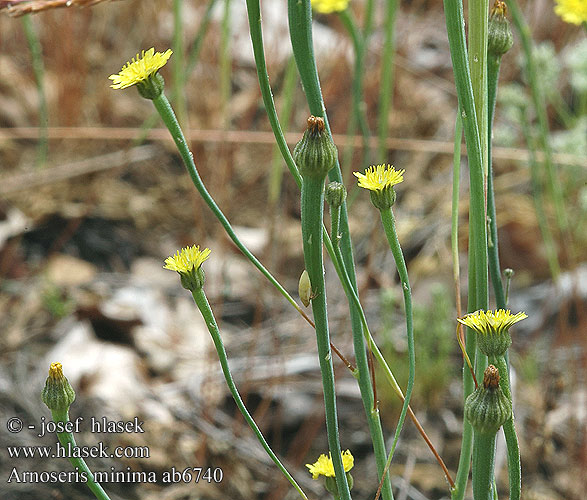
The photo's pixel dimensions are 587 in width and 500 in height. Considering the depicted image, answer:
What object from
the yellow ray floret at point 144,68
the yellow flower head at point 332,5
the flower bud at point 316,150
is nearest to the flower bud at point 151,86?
the yellow ray floret at point 144,68

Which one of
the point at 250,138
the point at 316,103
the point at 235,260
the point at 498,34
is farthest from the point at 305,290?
the point at 235,260

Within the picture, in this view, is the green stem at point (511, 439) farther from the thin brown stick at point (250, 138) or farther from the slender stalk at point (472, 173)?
the thin brown stick at point (250, 138)

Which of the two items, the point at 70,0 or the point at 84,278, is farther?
the point at 84,278

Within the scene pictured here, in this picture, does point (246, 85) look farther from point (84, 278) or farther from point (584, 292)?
point (584, 292)

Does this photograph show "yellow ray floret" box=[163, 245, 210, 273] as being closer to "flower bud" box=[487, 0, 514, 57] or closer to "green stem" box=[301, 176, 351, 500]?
"green stem" box=[301, 176, 351, 500]

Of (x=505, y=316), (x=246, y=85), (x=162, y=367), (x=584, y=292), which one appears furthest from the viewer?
(x=246, y=85)

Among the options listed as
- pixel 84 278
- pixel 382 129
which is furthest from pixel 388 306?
pixel 84 278

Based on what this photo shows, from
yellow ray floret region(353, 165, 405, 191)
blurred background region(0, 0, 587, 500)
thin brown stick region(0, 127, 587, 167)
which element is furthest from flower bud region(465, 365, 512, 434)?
thin brown stick region(0, 127, 587, 167)
